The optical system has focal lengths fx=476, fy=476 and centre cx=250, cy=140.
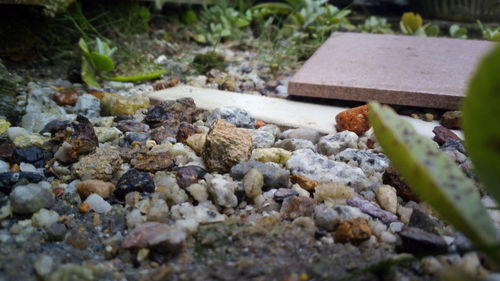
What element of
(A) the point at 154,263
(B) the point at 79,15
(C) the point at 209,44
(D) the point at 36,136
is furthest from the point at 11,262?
(C) the point at 209,44

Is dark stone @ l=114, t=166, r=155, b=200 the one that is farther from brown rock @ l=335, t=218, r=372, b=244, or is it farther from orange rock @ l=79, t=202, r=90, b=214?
brown rock @ l=335, t=218, r=372, b=244

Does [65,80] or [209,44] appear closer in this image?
[65,80]

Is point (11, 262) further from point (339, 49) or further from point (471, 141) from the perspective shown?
point (339, 49)

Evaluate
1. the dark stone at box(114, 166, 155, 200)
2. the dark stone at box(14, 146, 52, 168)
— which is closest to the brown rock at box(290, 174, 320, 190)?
the dark stone at box(114, 166, 155, 200)

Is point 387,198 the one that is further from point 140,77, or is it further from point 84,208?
point 140,77

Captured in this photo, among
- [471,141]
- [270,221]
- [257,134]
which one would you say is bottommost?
[257,134]

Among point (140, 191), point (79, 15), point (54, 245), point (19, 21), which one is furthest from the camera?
point (79, 15)
